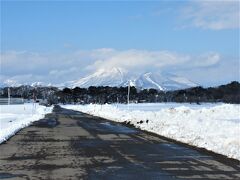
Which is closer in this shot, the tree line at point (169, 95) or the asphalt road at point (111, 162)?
the asphalt road at point (111, 162)

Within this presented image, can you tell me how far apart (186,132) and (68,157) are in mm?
8912

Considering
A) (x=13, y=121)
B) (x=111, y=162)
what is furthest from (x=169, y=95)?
(x=111, y=162)

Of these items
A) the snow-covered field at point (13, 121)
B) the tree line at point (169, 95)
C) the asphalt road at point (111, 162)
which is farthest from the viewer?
the tree line at point (169, 95)

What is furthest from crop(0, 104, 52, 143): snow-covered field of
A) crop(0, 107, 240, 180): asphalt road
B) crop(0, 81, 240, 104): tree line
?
crop(0, 81, 240, 104): tree line

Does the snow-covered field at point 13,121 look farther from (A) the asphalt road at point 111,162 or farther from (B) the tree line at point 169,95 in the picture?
(B) the tree line at point 169,95

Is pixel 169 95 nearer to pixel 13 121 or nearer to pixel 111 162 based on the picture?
pixel 13 121

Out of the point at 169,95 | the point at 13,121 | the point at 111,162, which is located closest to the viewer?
the point at 111,162

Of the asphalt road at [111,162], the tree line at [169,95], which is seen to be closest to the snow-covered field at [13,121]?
the asphalt road at [111,162]

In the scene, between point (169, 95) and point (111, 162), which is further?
point (169, 95)

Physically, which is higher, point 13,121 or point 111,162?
point 13,121

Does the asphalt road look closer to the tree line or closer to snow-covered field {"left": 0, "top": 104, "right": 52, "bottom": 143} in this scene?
snow-covered field {"left": 0, "top": 104, "right": 52, "bottom": 143}

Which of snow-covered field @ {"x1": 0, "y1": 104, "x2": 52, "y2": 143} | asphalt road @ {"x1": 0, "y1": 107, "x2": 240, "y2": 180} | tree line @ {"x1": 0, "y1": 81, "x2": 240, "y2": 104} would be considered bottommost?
asphalt road @ {"x1": 0, "y1": 107, "x2": 240, "y2": 180}

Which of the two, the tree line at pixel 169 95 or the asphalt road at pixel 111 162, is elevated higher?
the tree line at pixel 169 95

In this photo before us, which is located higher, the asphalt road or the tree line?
the tree line
